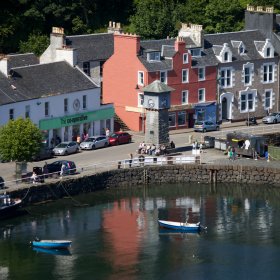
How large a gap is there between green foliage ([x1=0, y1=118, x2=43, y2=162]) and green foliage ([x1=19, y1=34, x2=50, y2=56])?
3311 cm

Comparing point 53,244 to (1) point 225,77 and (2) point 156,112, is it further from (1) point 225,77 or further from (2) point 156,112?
(1) point 225,77

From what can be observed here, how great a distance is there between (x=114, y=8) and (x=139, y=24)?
15.8m

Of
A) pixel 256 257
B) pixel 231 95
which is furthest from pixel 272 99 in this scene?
pixel 256 257

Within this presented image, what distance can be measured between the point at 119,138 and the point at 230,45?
19.0 m

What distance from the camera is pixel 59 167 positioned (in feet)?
388

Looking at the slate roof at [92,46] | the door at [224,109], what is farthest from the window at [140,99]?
the door at [224,109]

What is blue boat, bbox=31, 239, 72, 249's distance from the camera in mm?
103312

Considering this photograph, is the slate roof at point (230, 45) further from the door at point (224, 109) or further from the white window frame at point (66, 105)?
the white window frame at point (66, 105)

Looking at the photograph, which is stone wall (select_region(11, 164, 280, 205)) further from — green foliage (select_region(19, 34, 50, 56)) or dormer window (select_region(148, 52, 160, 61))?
green foliage (select_region(19, 34, 50, 56))

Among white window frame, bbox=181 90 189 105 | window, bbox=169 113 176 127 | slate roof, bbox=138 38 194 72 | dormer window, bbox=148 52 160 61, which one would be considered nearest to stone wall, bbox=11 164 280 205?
window, bbox=169 113 176 127

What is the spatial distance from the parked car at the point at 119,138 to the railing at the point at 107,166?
607 cm

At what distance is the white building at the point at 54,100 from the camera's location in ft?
412

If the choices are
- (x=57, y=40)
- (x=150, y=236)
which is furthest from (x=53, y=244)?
(x=57, y=40)

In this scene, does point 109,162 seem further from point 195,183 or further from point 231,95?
point 231,95
